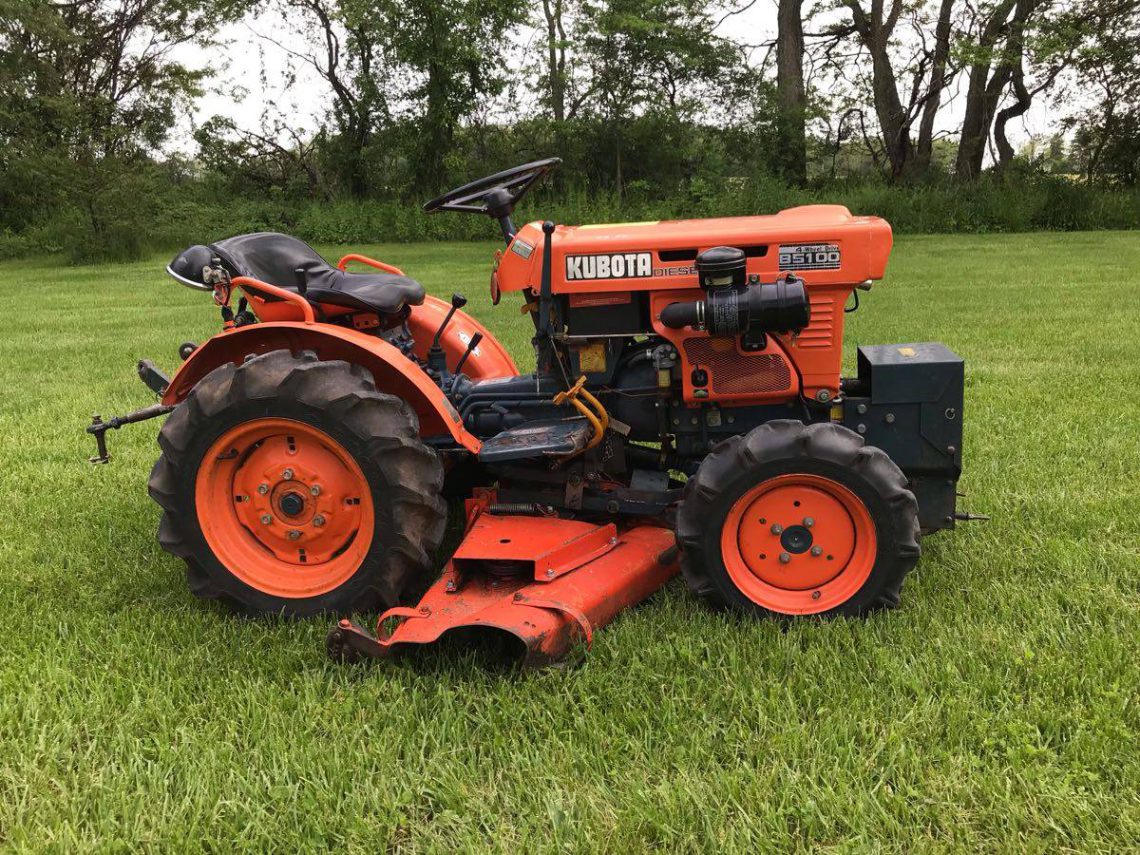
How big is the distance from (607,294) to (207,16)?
26.8 m

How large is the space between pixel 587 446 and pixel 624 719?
1051 millimetres

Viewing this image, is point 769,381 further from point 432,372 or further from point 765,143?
point 765,143

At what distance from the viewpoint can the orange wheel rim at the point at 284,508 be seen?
2932 mm

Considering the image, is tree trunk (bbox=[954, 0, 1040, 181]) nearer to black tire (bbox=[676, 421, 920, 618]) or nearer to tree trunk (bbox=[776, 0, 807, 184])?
tree trunk (bbox=[776, 0, 807, 184])

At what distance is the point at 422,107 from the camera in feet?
78.6

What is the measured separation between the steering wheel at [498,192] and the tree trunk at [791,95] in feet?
60.8

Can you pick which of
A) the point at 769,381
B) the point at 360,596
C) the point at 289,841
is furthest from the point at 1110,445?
the point at 289,841

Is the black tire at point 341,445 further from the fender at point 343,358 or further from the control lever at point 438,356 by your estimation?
the control lever at point 438,356

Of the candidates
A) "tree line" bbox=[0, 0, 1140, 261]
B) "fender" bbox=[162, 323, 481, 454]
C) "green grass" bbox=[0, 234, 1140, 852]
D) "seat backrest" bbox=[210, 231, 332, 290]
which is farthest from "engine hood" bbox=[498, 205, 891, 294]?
"tree line" bbox=[0, 0, 1140, 261]

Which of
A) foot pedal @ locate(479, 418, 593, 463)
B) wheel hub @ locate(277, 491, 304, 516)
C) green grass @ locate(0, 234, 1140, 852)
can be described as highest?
foot pedal @ locate(479, 418, 593, 463)

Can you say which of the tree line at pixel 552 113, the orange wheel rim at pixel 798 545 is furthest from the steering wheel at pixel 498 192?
the tree line at pixel 552 113

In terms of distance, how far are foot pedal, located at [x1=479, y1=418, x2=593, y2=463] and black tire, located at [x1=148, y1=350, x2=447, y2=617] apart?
A: 0.23 m

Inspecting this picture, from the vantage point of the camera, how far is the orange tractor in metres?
2.71

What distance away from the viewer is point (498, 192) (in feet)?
10.8
